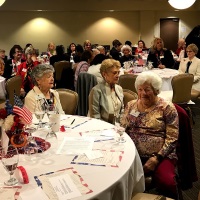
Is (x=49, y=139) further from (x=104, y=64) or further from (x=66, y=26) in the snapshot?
(x=66, y=26)

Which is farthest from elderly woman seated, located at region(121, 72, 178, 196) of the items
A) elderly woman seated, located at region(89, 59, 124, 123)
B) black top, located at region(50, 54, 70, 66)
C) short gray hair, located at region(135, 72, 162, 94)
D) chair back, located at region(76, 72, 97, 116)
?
black top, located at region(50, 54, 70, 66)

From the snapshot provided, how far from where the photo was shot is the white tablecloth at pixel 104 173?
5.70 feet

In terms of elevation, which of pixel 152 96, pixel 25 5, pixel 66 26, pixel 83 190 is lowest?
pixel 83 190

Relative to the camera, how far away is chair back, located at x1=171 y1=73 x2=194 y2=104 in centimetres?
468

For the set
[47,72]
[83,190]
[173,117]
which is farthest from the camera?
[47,72]

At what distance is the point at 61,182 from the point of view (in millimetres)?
1759

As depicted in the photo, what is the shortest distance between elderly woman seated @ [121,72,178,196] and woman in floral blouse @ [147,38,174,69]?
4.16m

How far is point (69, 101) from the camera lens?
371 centimetres

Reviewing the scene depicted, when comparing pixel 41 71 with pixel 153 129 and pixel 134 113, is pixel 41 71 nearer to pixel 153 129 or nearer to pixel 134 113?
pixel 134 113

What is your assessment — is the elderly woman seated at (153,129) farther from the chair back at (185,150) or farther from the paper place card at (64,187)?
the paper place card at (64,187)

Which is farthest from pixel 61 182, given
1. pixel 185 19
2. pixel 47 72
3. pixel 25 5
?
pixel 185 19

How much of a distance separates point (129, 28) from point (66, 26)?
2.63 meters

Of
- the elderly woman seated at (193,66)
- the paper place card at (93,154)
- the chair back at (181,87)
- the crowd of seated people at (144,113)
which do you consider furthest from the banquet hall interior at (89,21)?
the paper place card at (93,154)

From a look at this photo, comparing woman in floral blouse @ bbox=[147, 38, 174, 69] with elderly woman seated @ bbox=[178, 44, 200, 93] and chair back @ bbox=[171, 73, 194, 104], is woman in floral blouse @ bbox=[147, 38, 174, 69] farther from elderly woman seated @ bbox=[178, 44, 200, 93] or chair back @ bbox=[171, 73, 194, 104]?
chair back @ bbox=[171, 73, 194, 104]
